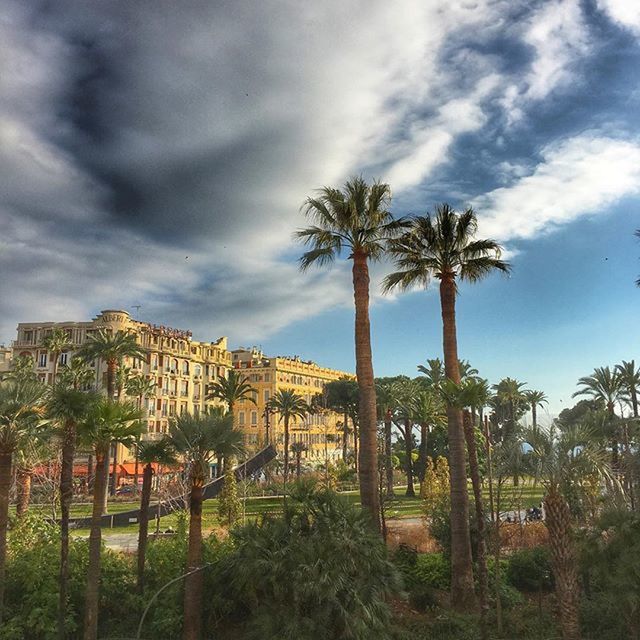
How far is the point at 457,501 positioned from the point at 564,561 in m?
4.43

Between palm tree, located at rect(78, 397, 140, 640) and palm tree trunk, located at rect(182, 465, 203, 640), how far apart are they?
255 centimetres

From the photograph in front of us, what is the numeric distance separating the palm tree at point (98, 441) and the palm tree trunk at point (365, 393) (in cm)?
805

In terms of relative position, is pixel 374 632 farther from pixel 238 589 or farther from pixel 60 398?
pixel 60 398

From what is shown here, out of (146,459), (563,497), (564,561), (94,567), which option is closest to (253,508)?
(146,459)

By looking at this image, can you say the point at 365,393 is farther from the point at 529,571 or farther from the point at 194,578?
the point at 529,571

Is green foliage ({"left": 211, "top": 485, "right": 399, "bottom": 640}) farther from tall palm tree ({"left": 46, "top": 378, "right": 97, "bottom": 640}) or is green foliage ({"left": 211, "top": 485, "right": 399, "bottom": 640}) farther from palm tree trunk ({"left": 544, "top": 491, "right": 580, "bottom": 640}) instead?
palm tree trunk ({"left": 544, "top": 491, "right": 580, "bottom": 640})

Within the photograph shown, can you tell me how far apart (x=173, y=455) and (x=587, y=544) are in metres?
13.9

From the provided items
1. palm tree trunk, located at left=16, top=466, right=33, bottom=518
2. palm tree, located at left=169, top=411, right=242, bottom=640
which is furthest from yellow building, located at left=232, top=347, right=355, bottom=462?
palm tree, located at left=169, top=411, right=242, bottom=640

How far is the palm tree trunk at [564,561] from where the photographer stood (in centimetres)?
1714

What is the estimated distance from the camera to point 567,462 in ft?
57.1

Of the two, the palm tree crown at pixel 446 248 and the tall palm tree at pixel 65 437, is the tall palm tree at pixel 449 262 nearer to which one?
the palm tree crown at pixel 446 248

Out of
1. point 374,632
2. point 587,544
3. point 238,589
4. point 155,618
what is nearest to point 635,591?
point 587,544

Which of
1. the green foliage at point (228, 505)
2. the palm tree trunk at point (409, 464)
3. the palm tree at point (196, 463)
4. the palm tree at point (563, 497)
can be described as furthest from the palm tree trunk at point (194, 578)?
the palm tree trunk at point (409, 464)

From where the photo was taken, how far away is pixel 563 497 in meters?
17.6
